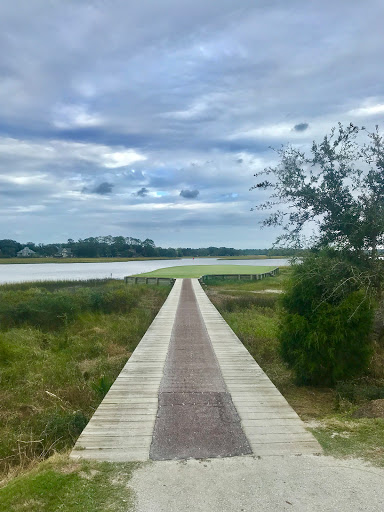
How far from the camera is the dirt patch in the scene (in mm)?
5898

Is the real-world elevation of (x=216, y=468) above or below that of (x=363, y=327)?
below

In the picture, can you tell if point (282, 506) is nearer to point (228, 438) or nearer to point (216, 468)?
point (216, 468)

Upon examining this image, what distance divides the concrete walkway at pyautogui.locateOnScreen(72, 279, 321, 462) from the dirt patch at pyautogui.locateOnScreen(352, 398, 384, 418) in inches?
39.3

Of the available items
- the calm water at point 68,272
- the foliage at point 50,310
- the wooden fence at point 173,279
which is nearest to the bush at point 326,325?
the foliage at point 50,310

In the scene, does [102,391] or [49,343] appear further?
[49,343]

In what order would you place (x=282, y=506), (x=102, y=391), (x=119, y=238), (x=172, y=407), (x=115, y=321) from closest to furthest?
1. (x=282, y=506)
2. (x=172, y=407)
3. (x=102, y=391)
4. (x=115, y=321)
5. (x=119, y=238)

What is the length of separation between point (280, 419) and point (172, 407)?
145 centimetres

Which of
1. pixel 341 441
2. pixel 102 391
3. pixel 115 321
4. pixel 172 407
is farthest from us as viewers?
pixel 115 321

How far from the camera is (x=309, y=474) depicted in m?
4.01

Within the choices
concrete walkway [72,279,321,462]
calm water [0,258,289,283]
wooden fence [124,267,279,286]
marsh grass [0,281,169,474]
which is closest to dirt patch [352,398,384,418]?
concrete walkway [72,279,321,462]

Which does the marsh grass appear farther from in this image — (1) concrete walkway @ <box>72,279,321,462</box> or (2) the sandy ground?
(2) the sandy ground

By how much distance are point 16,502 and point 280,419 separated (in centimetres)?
323

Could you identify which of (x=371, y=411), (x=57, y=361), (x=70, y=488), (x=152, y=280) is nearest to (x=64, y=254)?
(x=152, y=280)

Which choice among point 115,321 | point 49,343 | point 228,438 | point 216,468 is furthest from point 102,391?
point 115,321
